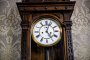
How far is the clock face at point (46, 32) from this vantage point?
5.97ft

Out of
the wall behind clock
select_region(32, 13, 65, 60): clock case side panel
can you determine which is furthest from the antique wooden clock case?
the wall behind clock

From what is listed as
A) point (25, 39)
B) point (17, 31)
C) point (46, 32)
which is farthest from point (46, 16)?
point (17, 31)

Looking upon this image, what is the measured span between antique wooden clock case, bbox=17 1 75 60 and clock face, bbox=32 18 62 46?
1.1 inches

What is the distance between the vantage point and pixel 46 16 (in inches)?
73.7

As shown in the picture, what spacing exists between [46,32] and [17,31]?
0.41 meters

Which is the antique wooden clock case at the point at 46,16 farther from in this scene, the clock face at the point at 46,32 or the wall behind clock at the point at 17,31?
the wall behind clock at the point at 17,31

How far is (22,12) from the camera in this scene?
1.87 meters

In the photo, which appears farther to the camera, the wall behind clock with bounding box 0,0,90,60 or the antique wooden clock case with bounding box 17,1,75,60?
the wall behind clock with bounding box 0,0,90,60

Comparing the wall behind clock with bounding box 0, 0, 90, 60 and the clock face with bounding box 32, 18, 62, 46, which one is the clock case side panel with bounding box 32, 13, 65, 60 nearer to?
the clock face with bounding box 32, 18, 62, 46

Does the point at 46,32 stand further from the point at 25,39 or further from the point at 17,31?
the point at 17,31

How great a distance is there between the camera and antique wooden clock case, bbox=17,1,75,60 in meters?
1.80

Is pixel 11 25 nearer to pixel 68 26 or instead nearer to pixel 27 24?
pixel 27 24

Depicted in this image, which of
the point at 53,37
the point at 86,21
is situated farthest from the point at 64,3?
the point at 86,21

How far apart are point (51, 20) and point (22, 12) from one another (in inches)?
9.0
